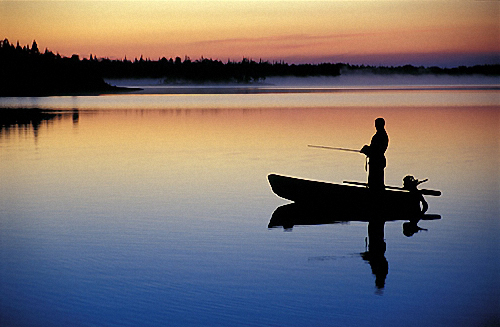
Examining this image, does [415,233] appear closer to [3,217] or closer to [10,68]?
[3,217]

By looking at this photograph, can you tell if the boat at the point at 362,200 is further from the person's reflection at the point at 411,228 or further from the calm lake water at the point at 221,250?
the calm lake water at the point at 221,250

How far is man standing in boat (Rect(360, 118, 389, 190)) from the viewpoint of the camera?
600 inches

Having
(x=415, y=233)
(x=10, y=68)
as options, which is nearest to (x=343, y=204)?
(x=415, y=233)

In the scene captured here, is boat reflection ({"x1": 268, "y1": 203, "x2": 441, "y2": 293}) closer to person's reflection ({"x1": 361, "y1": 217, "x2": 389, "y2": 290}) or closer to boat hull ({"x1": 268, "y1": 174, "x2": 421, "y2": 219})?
person's reflection ({"x1": 361, "y1": 217, "x2": 389, "y2": 290})

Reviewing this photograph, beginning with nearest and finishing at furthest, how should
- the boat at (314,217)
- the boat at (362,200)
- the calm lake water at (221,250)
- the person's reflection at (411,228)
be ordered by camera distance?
the calm lake water at (221,250), the person's reflection at (411,228), the boat at (314,217), the boat at (362,200)

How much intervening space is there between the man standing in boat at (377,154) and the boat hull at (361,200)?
282 millimetres

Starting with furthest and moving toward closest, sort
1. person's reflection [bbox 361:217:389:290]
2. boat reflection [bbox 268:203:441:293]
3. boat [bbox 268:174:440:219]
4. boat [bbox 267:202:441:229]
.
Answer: boat [bbox 268:174:440:219]
boat [bbox 267:202:441:229]
boat reflection [bbox 268:203:441:293]
person's reflection [bbox 361:217:389:290]

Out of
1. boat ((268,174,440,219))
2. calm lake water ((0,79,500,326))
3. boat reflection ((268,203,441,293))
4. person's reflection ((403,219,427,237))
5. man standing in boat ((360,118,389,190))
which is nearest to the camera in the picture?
calm lake water ((0,79,500,326))

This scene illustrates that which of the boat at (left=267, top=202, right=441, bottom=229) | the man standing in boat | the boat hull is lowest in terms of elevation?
the boat at (left=267, top=202, right=441, bottom=229)

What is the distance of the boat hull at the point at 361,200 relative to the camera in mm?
16031

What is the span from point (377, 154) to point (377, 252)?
3043 mm

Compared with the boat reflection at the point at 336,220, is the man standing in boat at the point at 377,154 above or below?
above

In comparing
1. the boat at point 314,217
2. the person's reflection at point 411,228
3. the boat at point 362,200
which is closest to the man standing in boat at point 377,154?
the boat at point 362,200

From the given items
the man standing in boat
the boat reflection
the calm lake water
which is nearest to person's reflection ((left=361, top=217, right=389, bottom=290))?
the boat reflection
